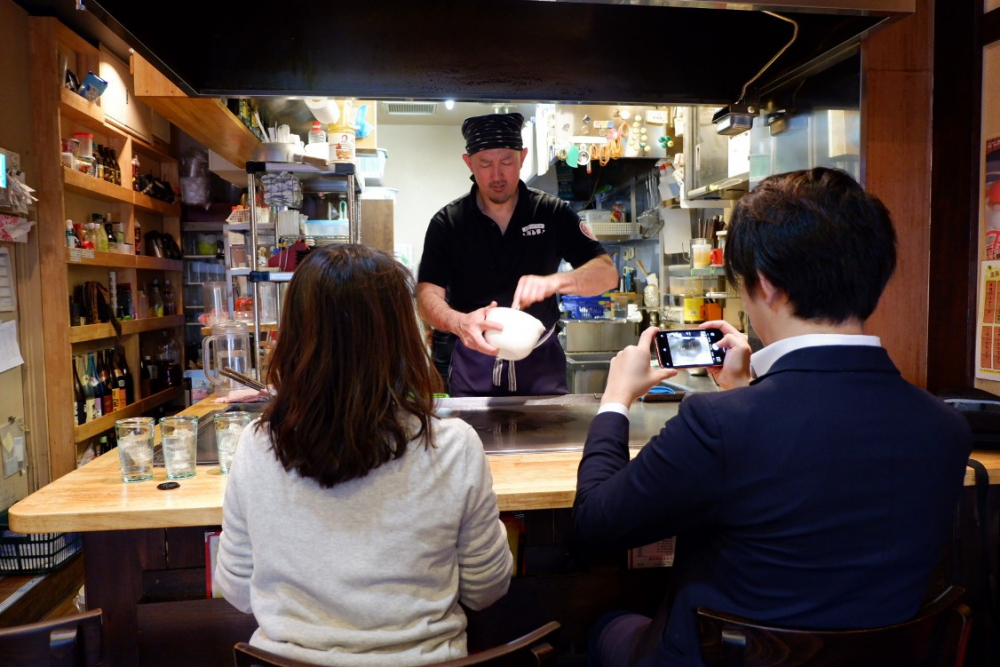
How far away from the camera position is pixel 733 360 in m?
1.50

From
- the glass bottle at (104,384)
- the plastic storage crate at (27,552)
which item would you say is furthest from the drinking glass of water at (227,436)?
the glass bottle at (104,384)

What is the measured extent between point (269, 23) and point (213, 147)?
2.12 metres

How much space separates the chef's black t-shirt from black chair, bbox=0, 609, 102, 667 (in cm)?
187

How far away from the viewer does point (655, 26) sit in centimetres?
196

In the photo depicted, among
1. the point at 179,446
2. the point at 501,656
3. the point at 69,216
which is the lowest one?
the point at 501,656

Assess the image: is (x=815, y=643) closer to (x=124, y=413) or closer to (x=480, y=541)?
(x=480, y=541)

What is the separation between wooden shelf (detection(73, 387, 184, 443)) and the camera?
4.01 metres

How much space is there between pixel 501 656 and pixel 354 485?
1.10ft

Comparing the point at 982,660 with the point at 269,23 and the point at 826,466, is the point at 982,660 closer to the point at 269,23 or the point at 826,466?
the point at 826,466

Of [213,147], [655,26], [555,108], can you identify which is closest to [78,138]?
[213,147]

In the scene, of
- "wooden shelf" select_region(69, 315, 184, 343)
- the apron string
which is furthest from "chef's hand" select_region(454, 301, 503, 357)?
"wooden shelf" select_region(69, 315, 184, 343)

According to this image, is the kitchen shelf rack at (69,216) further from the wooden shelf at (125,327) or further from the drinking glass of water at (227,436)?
the drinking glass of water at (227,436)

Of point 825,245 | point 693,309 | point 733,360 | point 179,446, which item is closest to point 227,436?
point 179,446

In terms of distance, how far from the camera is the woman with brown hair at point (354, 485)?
0.98m
